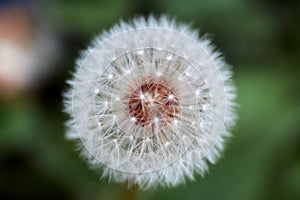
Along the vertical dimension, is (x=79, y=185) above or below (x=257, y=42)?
below

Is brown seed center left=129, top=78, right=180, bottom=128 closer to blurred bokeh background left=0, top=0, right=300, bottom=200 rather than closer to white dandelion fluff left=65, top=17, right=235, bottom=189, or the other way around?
white dandelion fluff left=65, top=17, right=235, bottom=189

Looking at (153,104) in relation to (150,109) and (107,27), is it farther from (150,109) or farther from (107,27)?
(107,27)

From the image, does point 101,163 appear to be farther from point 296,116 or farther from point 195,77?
point 296,116

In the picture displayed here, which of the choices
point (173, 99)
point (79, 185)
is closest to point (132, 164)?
point (173, 99)

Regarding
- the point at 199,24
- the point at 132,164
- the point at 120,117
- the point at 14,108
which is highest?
the point at 199,24

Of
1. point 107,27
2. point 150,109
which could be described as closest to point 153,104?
point 150,109

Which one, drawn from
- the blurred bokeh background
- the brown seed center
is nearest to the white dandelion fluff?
the brown seed center

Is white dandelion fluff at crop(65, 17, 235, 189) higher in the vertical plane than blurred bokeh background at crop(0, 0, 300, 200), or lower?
lower
